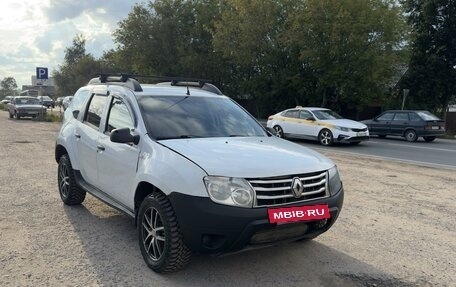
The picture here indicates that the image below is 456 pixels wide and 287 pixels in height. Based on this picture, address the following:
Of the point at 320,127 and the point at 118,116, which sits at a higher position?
the point at 118,116

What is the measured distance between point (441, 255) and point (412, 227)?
100cm

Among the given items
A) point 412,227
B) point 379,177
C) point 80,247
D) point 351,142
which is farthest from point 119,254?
point 351,142

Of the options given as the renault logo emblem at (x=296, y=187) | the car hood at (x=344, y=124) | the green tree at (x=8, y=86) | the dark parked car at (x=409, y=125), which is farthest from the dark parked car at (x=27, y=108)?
the green tree at (x=8, y=86)

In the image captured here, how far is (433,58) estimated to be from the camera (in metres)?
32.6

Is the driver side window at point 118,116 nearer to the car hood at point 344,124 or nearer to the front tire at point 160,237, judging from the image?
the front tire at point 160,237

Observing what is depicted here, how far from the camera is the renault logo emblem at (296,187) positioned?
398 centimetres

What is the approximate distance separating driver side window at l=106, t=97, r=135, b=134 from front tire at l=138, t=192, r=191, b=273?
42.7 inches

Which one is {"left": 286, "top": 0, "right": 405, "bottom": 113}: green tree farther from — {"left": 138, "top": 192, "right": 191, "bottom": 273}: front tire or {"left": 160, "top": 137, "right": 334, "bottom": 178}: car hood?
{"left": 138, "top": 192, "right": 191, "bottom": 273}: front tire

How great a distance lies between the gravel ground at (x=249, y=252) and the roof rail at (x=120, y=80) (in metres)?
1.72

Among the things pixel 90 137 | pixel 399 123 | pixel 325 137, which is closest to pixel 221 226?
pixel 90 137

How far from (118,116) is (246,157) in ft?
6.35

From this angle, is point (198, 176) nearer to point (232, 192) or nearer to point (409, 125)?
point (232, 192)

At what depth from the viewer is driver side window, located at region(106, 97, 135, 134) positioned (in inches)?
201

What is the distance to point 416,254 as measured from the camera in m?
4.95
